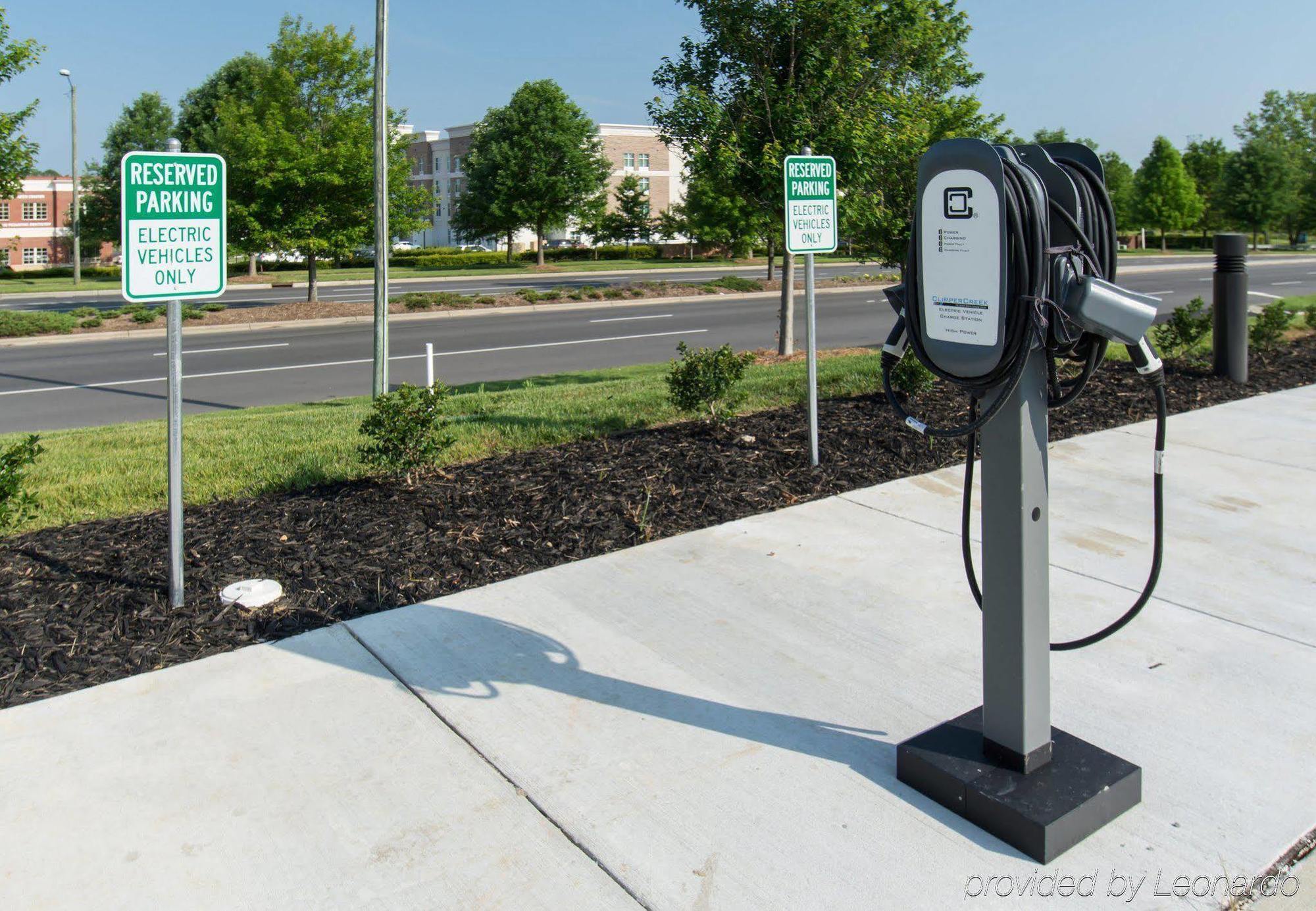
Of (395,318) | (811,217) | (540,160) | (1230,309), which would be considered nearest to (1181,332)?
(1230,309)

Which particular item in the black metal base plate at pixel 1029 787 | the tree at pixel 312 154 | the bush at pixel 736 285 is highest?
the tree at pixel 312 154

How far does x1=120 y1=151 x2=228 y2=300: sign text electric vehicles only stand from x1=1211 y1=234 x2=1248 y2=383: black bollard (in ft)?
27.6

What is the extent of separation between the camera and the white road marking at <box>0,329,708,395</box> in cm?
1440

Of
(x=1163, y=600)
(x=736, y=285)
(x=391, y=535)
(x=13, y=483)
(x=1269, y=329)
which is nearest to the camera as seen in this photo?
(x=1163, y=600)

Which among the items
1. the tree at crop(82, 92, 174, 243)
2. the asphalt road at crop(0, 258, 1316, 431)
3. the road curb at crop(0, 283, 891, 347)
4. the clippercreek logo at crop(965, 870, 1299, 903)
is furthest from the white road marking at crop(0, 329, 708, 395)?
the tree at crop(82, 92, 174, 243)

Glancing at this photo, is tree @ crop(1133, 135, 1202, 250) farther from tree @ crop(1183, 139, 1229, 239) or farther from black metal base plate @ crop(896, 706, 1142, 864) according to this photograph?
black metal base plate @ crop(896, 706, 1142, 864)

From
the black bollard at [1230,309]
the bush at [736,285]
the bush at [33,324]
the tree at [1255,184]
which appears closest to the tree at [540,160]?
the bush at [736,285]

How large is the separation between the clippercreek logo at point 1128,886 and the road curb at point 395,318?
16430 mm

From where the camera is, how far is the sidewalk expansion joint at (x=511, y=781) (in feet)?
9.32

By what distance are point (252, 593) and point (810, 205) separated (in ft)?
13.7

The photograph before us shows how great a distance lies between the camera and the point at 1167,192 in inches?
2256

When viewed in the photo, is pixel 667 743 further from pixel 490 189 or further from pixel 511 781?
pixel 490 189

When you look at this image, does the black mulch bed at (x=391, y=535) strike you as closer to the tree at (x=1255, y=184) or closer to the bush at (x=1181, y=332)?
the bush at (x=1181, y=332)

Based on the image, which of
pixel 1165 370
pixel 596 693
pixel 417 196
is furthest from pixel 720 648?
pixel 417 196
